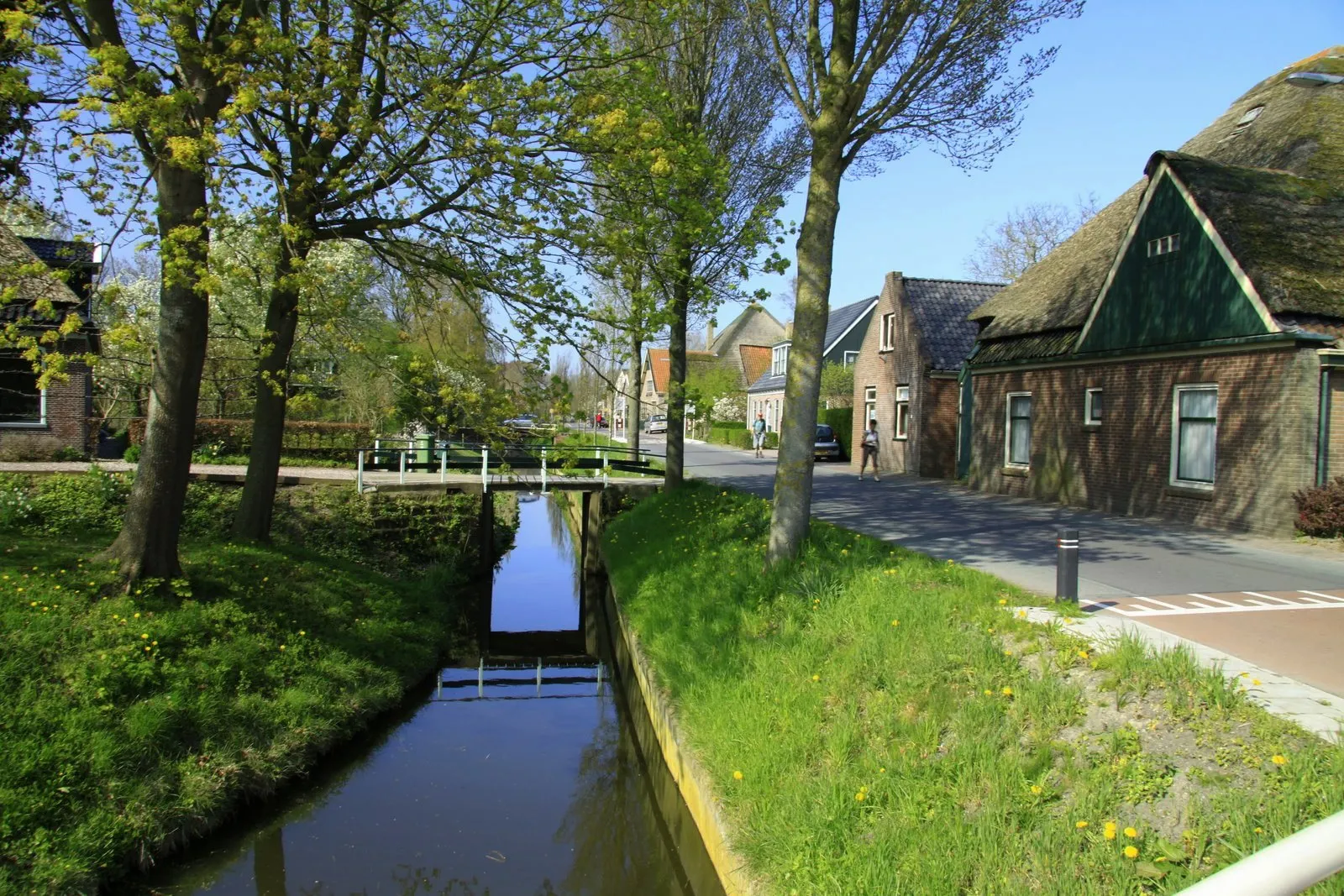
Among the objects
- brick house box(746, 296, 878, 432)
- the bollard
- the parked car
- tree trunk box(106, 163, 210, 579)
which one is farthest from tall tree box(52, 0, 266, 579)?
brick house box(746, 296, 878, 432)

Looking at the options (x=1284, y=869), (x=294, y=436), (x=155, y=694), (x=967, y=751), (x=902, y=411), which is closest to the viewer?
(x=1284, y=869)

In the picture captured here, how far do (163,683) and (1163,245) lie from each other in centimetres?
1602


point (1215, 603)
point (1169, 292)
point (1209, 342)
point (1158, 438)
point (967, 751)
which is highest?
point (1169, 292)

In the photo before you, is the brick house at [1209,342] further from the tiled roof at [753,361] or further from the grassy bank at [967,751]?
the tiled roof at [753,361]

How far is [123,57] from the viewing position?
6465mm

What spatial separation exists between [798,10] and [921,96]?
163 centimetres

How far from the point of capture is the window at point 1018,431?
19.3 metres

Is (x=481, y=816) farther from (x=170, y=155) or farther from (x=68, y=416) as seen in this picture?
(x=68, y=416)

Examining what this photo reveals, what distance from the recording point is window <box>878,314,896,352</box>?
93.5ft

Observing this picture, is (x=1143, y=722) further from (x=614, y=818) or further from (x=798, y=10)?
(x=798, y=10)

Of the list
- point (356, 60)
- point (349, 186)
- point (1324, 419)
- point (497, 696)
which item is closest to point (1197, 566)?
point (1324, 419)

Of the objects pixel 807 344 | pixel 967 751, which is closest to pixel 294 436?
pixel 807 344

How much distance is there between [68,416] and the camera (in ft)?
70.5

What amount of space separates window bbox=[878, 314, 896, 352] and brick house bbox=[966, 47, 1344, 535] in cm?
845
